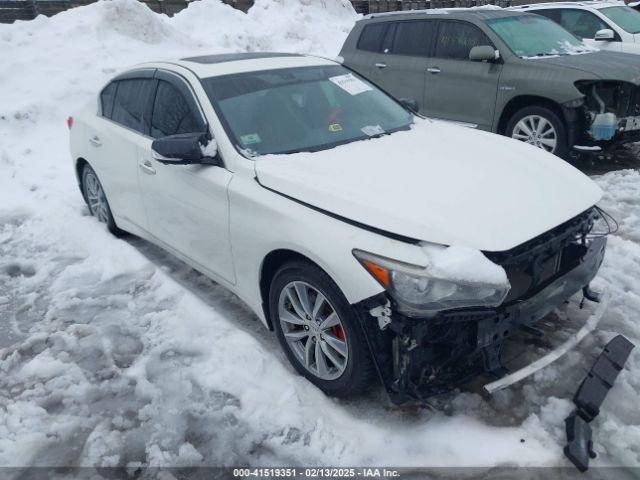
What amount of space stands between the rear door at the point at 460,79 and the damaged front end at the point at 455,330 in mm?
4172

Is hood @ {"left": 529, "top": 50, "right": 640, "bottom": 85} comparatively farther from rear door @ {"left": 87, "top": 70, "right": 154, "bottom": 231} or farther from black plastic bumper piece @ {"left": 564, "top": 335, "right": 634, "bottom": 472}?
rear door @ {"left": 87, "top": 70, "right": 154, "bottom": 231}

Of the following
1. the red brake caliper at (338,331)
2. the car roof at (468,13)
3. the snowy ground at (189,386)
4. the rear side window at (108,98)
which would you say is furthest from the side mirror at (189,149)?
the car roof at (468,13)

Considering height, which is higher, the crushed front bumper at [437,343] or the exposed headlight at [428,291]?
the exposed headlight at [428,291]

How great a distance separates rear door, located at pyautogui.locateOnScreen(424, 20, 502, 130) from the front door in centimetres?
405

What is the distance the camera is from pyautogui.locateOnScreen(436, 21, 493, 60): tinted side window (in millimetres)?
6625

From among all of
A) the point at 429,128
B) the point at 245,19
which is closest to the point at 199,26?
the point at 245,19

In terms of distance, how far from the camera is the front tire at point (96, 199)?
5.07 metres

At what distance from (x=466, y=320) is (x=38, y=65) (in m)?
9.99

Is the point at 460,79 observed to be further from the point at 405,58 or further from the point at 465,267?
the point at 465,267

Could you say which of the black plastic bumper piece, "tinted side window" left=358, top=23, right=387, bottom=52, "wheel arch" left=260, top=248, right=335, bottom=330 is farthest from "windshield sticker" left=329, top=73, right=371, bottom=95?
"tinted side window" left=358, top=23, right=387, bottom=52

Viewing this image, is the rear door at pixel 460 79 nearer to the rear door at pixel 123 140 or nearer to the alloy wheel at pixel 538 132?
the alloy wheel at pixel 538 132

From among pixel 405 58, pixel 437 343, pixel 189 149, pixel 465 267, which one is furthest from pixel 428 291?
pixel 405 58

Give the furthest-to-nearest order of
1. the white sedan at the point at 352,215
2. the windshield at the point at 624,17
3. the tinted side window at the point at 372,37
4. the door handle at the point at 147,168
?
the windshield at the point at 624,17, the tinted side window at the point at 372,37, the door handle at the point at 147,168, the white sedan at the point at 352,215

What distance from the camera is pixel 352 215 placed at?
2.57 m
